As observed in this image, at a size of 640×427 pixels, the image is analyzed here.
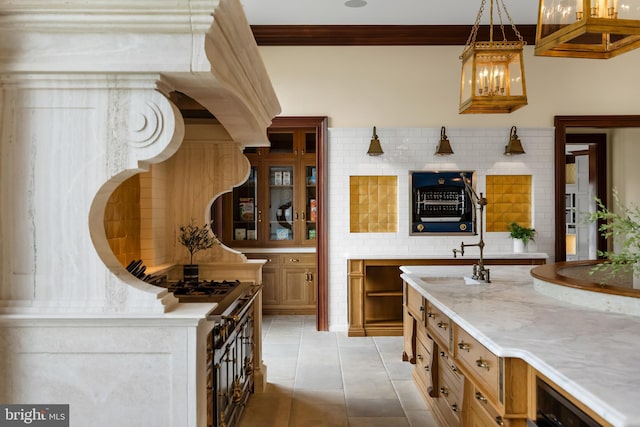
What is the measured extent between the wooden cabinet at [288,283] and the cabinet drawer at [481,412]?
4167mm

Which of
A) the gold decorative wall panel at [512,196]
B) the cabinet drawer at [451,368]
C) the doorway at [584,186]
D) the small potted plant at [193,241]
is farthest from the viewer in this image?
the doorway at [584,186]

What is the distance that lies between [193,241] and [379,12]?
3.26m

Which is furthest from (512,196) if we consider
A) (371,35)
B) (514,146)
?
(371,35)

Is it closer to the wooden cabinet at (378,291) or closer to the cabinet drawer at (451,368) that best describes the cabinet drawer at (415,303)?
the cabinet drawer at (451,368)

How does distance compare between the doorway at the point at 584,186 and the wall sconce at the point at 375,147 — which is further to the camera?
the doorway at the point at 584,186

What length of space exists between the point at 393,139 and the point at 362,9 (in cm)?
145

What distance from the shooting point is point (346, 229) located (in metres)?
5.61

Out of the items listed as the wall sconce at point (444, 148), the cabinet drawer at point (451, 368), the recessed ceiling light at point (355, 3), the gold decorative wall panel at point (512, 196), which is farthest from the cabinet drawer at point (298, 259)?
the cabinet drawer at point (451, 368)

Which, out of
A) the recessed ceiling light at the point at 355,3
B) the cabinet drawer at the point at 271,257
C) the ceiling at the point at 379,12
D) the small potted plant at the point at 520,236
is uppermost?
the ceiling at the point at 379,12

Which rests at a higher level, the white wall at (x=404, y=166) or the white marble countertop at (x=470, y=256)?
the white wall at (x=404, y=166)

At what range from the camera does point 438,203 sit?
5.68 metres

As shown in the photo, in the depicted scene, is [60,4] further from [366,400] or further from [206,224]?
[366,400]

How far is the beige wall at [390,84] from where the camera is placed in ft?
18.3

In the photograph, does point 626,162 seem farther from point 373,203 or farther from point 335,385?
point 335,385
